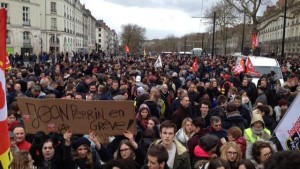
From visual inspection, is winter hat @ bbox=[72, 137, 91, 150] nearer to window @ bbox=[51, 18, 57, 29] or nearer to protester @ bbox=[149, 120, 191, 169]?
protester @ bbox=[149, 120, 191, 169]

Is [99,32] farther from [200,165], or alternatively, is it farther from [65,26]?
[200,165]

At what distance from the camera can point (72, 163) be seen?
16.1 ft

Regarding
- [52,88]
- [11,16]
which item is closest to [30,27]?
[11,16]

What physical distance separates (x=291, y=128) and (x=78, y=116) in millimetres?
2677

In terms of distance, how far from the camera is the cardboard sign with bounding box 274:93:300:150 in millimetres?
4008

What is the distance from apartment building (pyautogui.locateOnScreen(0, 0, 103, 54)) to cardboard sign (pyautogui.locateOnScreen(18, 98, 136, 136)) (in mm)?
40469

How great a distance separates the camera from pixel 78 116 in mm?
5238

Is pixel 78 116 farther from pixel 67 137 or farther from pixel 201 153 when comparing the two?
pixel 201 153

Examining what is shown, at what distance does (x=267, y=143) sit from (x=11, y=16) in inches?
2136

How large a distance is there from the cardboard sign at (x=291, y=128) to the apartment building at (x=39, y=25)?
42328 millimetres

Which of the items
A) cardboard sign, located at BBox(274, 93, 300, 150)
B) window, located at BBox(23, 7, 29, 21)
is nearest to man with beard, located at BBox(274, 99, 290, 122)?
cardboard sign, located at BBox(274, 93, 300, 150)

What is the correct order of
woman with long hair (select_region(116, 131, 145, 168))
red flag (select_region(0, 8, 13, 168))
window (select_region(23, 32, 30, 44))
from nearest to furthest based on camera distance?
red flag (select_region(0, 8, 13, 168)) < woman with long hair (select_region(116, 131, 145, 168)) < window (select_region(23, 32, 30, 44))

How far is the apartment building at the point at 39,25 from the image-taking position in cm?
5397

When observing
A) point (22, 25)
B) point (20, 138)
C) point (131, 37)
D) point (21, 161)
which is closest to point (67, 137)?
point (20, 138)
